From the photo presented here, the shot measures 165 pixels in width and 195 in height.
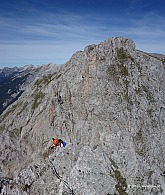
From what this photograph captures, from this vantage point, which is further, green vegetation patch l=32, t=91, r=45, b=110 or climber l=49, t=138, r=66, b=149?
green vegetation patch l=32, t=91, r=45, b=110

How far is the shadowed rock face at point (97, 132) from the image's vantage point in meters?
54.5

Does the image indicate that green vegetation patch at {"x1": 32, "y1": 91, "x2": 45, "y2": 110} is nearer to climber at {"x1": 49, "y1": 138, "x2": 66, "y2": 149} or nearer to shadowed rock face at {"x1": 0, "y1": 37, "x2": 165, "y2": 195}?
shadowed rock face at {"x1": 0, "y1": 37, "x2": 165, "y2": 195}

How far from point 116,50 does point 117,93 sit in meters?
16.8

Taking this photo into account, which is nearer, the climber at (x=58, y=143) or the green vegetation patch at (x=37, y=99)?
the climber at (x=58, y=143)

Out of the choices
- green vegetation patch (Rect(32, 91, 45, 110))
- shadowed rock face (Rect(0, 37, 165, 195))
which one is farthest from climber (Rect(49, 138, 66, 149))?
green vegetation patch (Rect(32, 91, 45, 110))

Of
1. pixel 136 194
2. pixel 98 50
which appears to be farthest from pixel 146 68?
pixel 136 194

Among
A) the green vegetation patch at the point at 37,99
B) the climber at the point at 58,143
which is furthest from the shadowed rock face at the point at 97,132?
the green vegetation patch at the point at 37,99

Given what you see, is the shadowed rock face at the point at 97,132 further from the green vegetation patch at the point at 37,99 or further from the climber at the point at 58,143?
the green vegetation patch at the point at 37,99

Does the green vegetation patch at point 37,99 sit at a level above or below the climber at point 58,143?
above

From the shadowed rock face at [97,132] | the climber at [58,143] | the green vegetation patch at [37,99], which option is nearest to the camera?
the shadowed rock face at [97,132]

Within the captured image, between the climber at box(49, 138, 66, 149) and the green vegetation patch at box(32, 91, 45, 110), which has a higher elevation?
the green vegetation patch at box(32, 91, 45, 110)

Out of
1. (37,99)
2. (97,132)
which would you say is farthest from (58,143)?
(37,99)

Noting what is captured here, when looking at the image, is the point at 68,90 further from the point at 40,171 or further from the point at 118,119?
the point at 40,171

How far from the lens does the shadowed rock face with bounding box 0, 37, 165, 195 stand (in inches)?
2147
